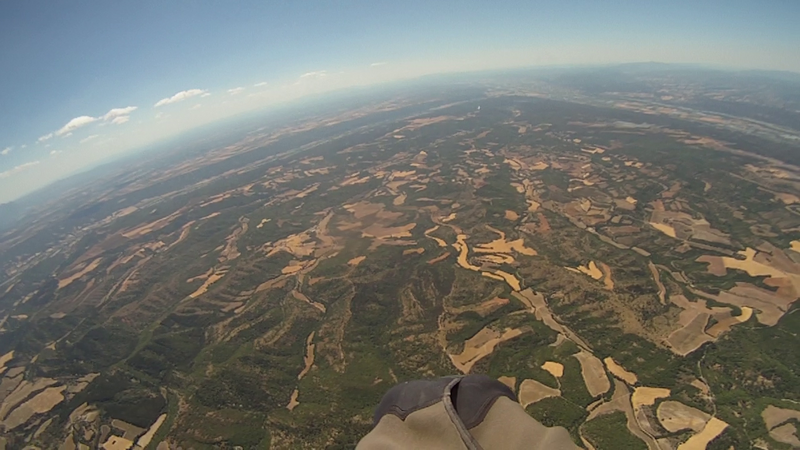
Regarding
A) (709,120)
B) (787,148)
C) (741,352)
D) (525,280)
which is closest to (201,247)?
(525,280)

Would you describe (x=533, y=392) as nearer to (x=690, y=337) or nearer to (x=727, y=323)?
(x=690, y=337)

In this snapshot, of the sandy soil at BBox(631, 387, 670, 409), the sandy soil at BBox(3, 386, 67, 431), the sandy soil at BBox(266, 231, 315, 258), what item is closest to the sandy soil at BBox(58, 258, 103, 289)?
the sandy soil at BBox(3, 386, 67, 431)

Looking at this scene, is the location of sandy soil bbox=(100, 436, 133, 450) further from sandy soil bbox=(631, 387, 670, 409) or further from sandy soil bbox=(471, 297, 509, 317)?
sandy soil bbox=(631, 387, 670, 409)

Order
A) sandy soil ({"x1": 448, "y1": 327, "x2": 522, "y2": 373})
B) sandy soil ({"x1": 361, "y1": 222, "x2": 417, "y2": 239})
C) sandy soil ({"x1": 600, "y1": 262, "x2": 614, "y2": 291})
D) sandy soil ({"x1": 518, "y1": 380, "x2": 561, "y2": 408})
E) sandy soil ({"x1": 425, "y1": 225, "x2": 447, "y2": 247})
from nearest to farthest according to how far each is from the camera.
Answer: sandy soil ({"x1": 518, "y1": 380, "x2": 561, "y2": 408}) → sandy soil ({"x1": 448, "y1": 327, "x2": 522, "y2": 373}) → sandy soil ({"x1": 600, "y1": 262, "x2": 614, "y2": 291}) → sandy soil ({"x1": 425, "y1": 225, "x2": 447, "y2": 247}) → sandy soil ({"x1": 361, "y1": 222, "x2": 417, "y2": 239})

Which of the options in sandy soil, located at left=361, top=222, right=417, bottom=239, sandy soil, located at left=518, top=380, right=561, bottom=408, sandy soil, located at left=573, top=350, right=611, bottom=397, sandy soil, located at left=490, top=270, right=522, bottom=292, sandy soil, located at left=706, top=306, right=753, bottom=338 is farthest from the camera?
sandy soil, located at left=361, top=222, right=417, bottom=239

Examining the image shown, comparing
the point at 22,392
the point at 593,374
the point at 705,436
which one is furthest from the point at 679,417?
the point at 22,392

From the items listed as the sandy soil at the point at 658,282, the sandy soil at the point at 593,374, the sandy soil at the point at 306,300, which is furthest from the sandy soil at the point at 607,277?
the sandy soil at the point at 306,300

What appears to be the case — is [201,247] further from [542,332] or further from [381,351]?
[542,332]
